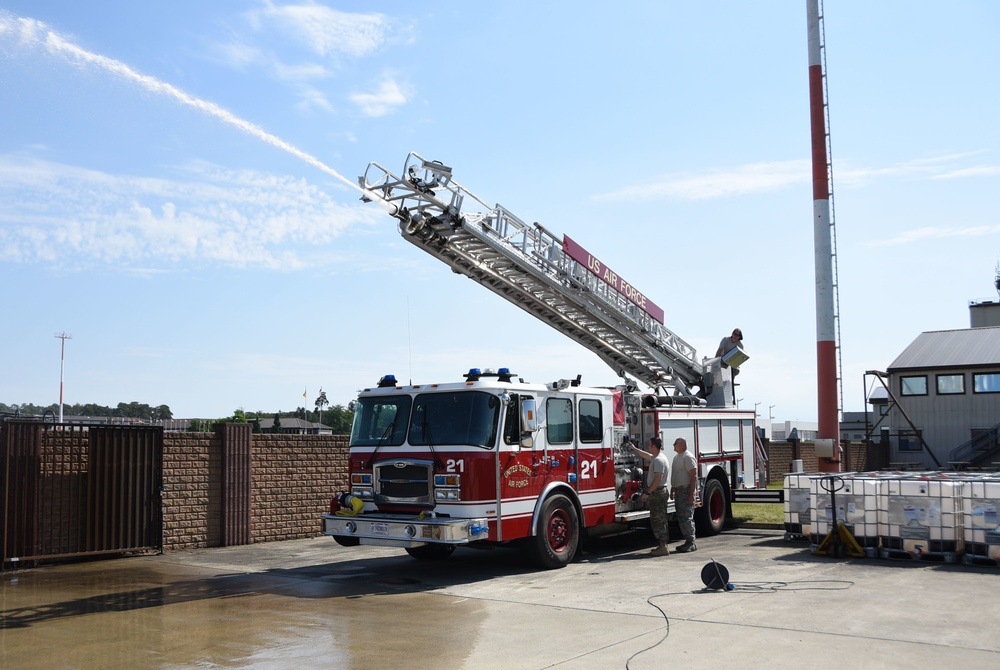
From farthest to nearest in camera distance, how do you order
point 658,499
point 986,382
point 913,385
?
point 913,385
point 986,382
point 658,499

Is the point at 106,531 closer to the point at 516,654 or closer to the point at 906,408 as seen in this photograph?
the point at 516,654

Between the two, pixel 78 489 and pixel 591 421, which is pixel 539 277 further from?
pixel 78 489

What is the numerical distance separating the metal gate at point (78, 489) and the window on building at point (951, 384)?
35.9 m

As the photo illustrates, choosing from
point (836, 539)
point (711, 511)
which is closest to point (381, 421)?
point (836, 539)

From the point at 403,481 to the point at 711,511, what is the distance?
6.28 m

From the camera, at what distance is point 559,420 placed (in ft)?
40.0

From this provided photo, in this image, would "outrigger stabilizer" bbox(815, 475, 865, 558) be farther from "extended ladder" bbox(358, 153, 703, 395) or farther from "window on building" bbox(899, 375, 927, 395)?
"window on building" bbox(899, 375, 927, 395)

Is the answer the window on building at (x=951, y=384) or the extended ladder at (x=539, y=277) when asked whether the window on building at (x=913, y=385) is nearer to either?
the window on building at (x=951, y=384)

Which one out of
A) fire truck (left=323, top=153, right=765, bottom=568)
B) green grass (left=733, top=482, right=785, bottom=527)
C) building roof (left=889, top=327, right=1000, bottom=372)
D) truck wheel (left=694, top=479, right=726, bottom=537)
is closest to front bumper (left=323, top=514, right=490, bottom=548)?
fire truck (left=323, top=153, right=765, bottom=568)

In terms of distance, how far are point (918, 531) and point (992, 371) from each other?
102ft

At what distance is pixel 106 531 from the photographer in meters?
13.0

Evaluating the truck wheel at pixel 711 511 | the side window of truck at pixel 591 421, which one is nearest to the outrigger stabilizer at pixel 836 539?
the truck wheel at pixel 711 511

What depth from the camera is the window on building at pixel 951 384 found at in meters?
39.2

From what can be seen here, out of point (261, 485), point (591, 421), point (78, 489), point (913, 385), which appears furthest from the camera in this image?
point (913, 385)
